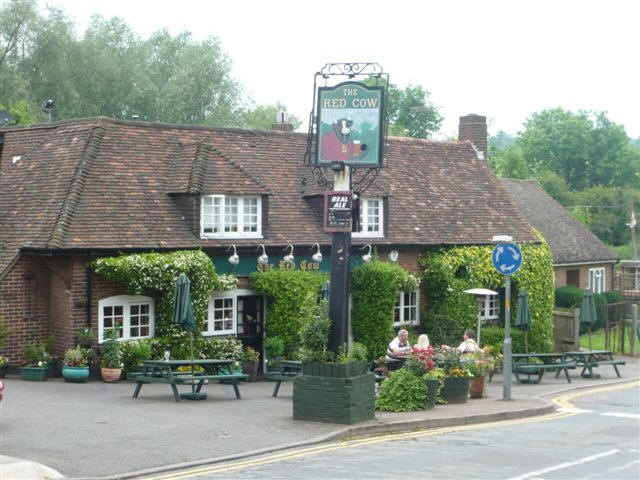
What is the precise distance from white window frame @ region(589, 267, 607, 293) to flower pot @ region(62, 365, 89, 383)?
107 ft

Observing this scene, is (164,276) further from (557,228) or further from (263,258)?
(557,228)

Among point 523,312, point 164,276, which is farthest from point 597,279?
point 164,276

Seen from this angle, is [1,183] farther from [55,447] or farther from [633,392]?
[633,392]

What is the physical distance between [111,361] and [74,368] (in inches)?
34.0

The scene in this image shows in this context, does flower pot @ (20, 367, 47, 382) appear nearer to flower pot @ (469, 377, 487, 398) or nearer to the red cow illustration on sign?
the red cow illustration on sign

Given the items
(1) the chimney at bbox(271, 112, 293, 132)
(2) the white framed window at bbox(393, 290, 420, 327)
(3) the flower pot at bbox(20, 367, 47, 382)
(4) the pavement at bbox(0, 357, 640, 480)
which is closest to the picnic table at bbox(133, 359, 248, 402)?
(4) the pavement at bbox(0, 357, 640, 480)

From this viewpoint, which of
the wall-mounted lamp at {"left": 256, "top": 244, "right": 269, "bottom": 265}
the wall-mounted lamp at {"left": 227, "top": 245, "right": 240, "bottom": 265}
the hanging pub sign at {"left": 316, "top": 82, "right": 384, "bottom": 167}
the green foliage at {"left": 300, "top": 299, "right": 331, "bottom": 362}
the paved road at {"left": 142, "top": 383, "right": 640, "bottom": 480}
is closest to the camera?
the paved road at {"left": 142, "top": 383, "right": 640, "bottom": 480}

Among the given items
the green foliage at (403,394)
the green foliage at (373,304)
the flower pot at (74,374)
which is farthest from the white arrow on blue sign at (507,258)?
the flower pot at (74,374)

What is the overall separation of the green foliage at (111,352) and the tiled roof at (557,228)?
1067 inches

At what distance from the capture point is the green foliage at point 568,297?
47031 millimetres

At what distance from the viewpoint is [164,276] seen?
87.7 feet

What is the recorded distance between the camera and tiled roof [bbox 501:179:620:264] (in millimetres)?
50312

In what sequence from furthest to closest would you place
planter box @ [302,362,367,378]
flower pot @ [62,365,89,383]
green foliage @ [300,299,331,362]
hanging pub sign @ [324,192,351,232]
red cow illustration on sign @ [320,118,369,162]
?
1. flower pot @ [62,365,89,383]
2. red cow illustration on sign @ [320,118,369,162]
3. hanging pub sign @ [324,192,351,232]
4. green foliage @ [300,299,331,362]
5. planter box @ [302,362,367,378]

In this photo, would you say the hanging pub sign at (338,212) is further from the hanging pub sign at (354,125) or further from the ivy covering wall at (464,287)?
the ivy covering wall at (464,287)
